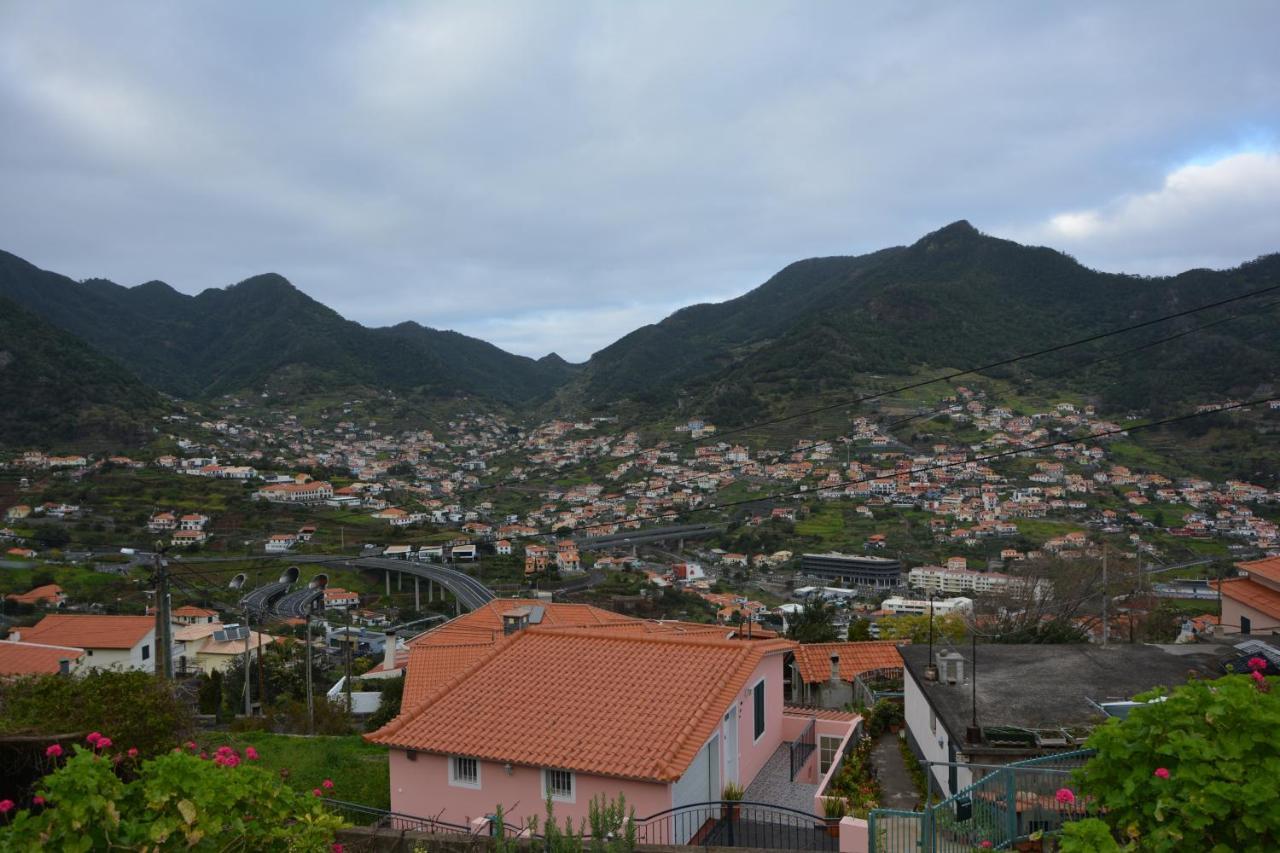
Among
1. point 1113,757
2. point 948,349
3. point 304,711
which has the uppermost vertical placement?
point 948,349

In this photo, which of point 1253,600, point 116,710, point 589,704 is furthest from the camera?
point 1253,600

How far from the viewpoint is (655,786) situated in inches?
274

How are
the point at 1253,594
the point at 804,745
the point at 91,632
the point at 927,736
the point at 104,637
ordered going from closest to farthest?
the point at 927,736, the point at 804,745, the point at 1253,594, the point at 104,637, the point at 91,632

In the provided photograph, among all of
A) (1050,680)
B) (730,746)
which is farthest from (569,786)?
(1050,680)

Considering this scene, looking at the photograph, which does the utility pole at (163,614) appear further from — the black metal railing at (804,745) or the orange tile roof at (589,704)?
the black metal railing at (804,745)

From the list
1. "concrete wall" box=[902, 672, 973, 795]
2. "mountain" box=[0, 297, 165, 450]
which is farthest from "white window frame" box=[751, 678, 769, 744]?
"mountain" box=[0, 297, 165, 450]

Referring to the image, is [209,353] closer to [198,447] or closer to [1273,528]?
[198,447]

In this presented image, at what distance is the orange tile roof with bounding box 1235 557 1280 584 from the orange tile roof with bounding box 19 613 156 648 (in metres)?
31.6

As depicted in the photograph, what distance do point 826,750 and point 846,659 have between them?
16.6ft

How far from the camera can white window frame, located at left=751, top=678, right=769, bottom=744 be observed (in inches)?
371

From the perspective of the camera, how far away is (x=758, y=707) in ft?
31.8

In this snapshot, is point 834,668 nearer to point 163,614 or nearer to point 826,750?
point 826,750

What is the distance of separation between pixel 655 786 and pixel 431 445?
425 feet

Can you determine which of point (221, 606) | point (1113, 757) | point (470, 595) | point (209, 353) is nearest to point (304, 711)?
point (1113, 757)
